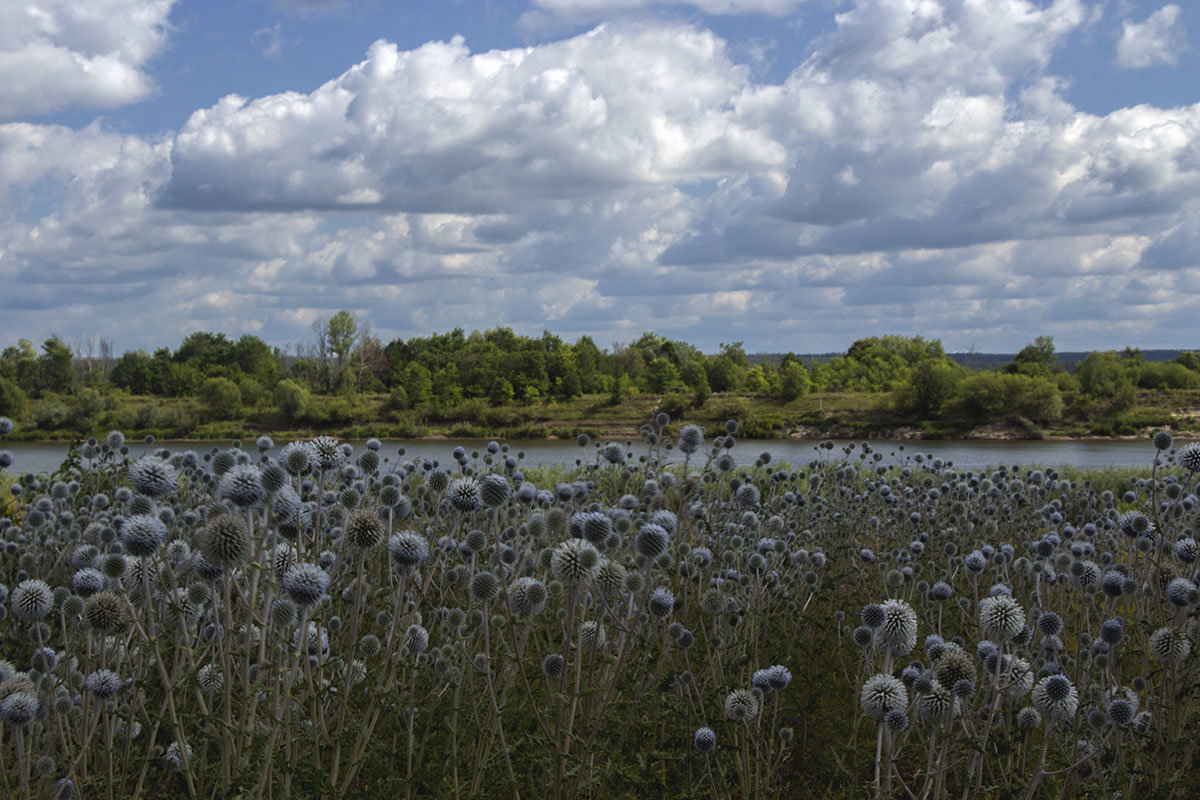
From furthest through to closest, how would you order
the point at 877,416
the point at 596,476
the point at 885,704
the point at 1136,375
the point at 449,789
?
the point at 1136,375
the point at 877,416
the point at 596,476
the point at 449,789
the point at 885,704

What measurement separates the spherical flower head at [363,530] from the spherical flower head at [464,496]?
0.37 meters

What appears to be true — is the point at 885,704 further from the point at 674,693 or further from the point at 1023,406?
the point at 1023,406

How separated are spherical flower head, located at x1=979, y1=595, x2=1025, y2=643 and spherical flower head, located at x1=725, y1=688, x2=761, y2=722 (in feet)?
3.60

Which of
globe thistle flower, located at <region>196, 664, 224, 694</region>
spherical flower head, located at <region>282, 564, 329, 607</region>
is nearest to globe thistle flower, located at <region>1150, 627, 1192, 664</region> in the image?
spherical flower head, located at <region>282, 564, 329, 607</region>

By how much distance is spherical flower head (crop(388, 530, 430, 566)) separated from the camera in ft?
10.9

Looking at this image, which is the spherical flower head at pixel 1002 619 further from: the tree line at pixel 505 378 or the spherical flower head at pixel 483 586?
the tree line at pixel 505 378

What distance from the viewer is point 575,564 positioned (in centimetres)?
326

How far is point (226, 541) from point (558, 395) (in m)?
73.8

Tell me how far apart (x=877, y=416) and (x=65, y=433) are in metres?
62.6

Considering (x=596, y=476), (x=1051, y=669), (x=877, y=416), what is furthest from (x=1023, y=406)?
(x=1051, y=669)

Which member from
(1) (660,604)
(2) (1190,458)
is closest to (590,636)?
(1) (660,604)

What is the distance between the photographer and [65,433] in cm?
6047

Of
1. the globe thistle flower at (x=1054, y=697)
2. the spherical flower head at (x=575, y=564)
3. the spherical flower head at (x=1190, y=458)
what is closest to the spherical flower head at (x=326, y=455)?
the spherical flower head at (x=575, y=564)

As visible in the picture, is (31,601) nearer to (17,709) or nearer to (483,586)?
(17,709)
